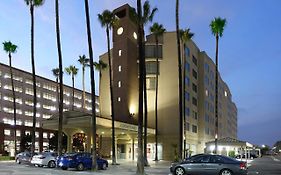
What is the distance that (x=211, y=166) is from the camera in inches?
1056

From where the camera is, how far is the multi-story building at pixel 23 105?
116 meters

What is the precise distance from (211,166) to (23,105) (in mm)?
116453

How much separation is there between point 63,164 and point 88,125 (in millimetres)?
17059

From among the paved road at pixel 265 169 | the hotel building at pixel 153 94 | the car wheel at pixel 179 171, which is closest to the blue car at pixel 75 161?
the car wheel at pixel 179 171

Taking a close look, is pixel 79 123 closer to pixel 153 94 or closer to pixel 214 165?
pixel 153 94

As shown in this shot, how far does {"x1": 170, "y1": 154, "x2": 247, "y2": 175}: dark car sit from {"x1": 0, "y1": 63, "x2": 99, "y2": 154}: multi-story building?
280 feet

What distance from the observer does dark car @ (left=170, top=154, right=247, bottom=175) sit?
26223 mm

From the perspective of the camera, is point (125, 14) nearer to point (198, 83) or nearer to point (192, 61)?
point (192, 61)

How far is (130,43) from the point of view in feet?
245

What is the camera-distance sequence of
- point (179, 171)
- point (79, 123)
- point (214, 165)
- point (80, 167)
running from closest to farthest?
point (214, 165), point (179, 171), point (80, 167), point (79, 123)

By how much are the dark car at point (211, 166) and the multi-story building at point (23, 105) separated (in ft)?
280

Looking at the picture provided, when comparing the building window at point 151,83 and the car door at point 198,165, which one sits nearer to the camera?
the car door at point 198,165

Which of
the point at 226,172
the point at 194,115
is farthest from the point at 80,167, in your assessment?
the point at 194,115

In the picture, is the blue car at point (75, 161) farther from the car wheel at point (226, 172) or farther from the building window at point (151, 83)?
the building window at point (151, 83)
